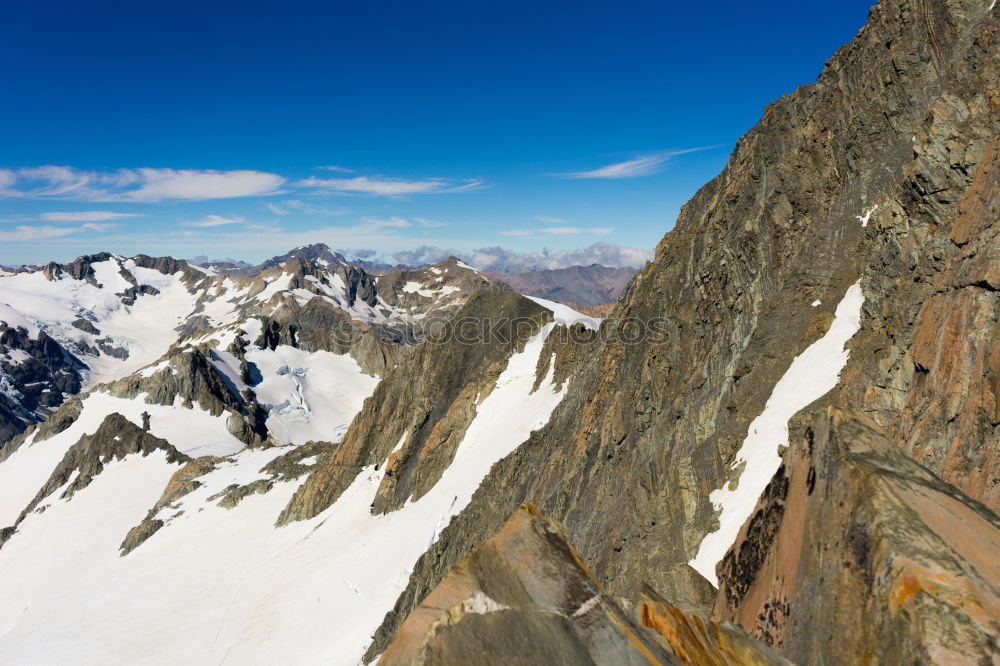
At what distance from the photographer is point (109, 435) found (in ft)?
333

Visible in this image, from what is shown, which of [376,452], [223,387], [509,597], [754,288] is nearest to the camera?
[509,597]

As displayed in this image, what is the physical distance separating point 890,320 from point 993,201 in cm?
449

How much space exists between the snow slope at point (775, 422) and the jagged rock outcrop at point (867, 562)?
905cm

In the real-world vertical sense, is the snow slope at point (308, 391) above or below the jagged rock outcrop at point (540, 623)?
below

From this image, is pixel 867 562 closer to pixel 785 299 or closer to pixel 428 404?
pixel 785 299

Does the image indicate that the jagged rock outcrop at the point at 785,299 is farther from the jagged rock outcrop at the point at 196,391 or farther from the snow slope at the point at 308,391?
the snow slope at the point at 308,391

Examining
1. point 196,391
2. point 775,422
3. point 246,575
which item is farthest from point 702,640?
point 196,391

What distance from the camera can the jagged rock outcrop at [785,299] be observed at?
16658 millimetres

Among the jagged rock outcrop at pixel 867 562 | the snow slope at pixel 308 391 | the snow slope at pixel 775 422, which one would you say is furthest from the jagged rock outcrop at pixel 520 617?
the snow slope at pixel 308 391

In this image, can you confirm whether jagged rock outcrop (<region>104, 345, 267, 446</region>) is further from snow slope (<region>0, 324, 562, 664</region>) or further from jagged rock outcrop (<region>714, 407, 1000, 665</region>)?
jagged rock outcrop (<region>714, 407, 1000, 665</region>)

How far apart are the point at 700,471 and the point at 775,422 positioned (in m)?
3.47

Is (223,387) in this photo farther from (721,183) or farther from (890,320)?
(890,320)

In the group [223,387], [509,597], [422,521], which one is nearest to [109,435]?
[223,387]

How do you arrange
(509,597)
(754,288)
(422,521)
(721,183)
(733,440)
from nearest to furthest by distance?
(509,597)
(733,440)
(754,288)
(721,183)
(422,521)
